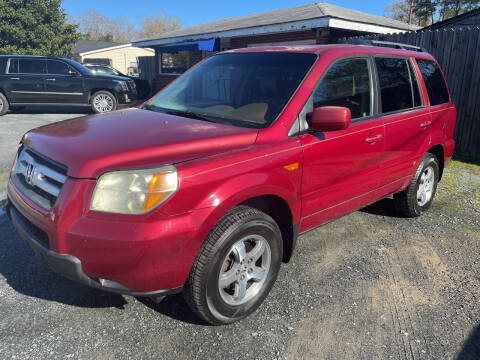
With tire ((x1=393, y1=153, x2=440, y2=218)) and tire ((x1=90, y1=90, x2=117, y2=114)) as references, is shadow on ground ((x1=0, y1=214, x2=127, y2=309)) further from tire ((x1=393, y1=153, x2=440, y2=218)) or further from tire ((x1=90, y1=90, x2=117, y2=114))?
tire ((x1=90, y1=90, x2=117, y2=114))

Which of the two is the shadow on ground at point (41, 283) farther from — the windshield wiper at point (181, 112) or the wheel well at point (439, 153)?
the wheel well at point (439, 153)

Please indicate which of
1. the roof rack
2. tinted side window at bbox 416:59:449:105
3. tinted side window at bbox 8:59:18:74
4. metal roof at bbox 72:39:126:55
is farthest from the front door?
metal roof at bbox 72:39:126:55

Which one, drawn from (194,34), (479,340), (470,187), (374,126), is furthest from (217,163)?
(194,34)

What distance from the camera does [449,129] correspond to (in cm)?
472

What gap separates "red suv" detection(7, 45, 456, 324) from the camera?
213cm

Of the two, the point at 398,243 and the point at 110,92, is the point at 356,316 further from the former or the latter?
the point at 110,92

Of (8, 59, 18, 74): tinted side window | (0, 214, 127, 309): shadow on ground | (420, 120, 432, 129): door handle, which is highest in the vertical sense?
(8, 59, 18, 74): tinted side window

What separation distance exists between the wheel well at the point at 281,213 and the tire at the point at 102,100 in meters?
10.9

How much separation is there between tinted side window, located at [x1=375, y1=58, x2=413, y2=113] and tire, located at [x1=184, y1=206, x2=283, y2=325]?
187cm

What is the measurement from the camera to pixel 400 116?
149 inches

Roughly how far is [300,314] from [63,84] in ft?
38.6

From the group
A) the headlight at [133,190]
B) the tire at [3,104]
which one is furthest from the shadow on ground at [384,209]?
the tire at [3,104]

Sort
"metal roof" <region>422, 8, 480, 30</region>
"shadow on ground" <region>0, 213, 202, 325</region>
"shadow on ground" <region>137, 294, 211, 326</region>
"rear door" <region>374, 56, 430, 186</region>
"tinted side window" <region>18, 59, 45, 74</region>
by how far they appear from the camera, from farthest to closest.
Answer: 1. "metal roof" <region>422, 8, 480, 30</region>
2. "tinted side window" <region>18, 59, 45, 74</region>
3. "rear door" <region>374, 56, 430, 186</region>
4. "shadow on ground" <region>0, 213, 202, 325</region>
5. "shadow on ground" <region>137, 294, 211, 326</region>

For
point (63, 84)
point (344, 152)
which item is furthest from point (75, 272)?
point (63, 84)
